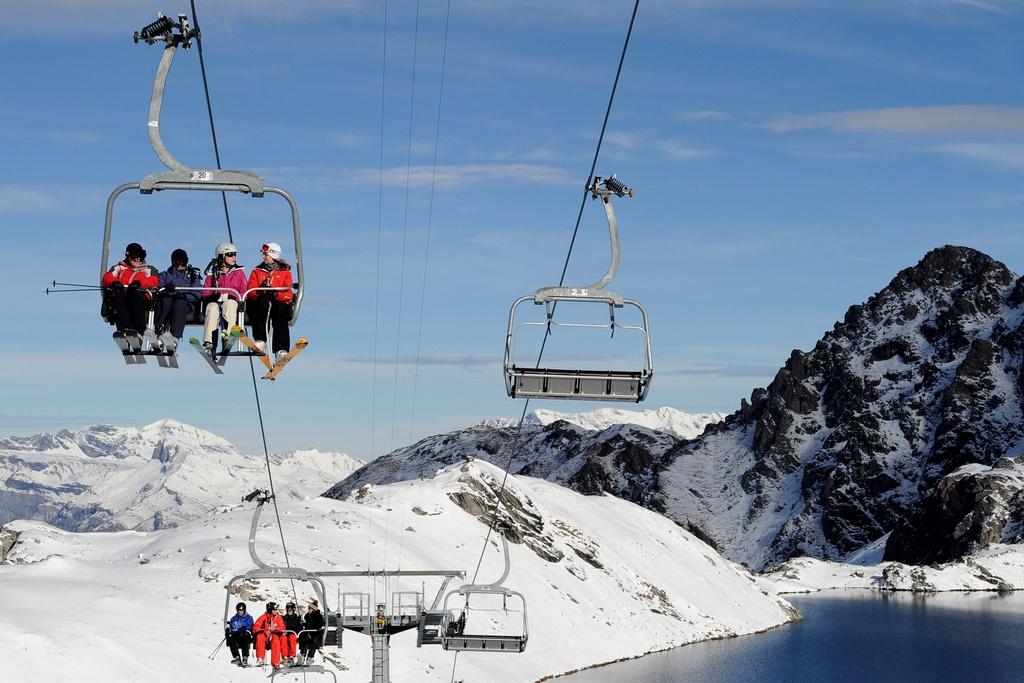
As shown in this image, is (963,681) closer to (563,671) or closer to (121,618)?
(563,671)

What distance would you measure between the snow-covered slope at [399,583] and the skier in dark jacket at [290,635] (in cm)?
2887

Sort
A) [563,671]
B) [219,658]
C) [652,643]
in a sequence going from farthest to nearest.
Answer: [652,643]
[563,671]
[219,658]

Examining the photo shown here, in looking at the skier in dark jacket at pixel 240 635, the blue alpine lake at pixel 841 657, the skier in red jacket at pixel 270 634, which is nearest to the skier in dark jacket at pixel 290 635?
the skier in red jacket at pixel 270 634

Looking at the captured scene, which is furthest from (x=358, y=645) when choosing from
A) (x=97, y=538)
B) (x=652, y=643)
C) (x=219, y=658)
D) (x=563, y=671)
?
(x=652, y=643)

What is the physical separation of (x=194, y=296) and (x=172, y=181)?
360 cm

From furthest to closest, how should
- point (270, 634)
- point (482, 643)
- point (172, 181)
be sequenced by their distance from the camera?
point (482, 643)
point (270, 634)
point (172, 181)

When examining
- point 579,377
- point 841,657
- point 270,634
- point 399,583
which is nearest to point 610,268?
point 579,377

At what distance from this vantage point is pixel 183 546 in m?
105

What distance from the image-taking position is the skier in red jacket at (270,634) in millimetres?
45688

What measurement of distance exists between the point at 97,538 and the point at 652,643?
56077mm

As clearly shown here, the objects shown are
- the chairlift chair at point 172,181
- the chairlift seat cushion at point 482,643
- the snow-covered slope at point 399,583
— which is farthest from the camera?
the snow-covered slope at point 399,583

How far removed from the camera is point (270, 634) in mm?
45906

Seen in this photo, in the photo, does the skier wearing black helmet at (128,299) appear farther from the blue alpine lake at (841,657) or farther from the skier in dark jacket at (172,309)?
the blue alpine lake at (841,657)

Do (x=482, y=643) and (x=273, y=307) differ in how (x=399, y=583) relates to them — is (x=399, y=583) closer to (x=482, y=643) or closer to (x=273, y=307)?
(x=482, y=643)
